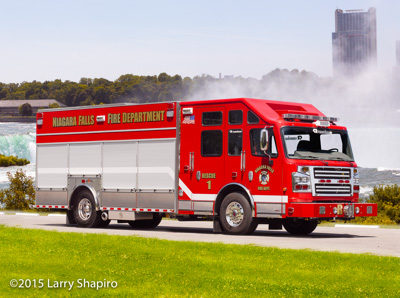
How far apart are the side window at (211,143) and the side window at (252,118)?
39.1 inches

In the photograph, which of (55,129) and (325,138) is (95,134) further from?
(325,138)

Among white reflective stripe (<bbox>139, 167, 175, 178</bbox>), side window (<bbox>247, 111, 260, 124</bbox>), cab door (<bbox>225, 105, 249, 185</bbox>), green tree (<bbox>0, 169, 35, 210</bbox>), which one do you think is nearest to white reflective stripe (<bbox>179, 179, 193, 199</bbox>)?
white reflective stripe (<bbox>139, 167, 175, 178</bbox>)

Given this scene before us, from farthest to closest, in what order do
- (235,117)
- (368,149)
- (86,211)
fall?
(368,149), (86,211), (235,117)

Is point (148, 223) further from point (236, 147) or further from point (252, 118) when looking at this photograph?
point (252, 118)

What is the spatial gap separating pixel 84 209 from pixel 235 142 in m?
6.16

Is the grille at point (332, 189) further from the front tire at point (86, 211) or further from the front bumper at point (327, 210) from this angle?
the front tire at point (86, 211)

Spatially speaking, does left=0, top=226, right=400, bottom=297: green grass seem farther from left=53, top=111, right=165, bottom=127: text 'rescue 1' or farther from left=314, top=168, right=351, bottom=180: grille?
left=53, top=111, right=165, bottom=127: text 'rescue 1'

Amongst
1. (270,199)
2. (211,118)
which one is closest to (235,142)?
(211,118)

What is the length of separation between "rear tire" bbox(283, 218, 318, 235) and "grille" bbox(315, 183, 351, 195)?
1784 mm

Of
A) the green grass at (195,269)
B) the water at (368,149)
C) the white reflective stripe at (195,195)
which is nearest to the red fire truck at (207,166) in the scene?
the white reflective stripe at (195,195)

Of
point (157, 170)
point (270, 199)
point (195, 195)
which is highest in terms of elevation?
point (157, 170)

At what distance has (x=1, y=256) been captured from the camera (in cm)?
1388

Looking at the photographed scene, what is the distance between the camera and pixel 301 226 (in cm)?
2145

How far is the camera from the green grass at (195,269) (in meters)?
10.4
